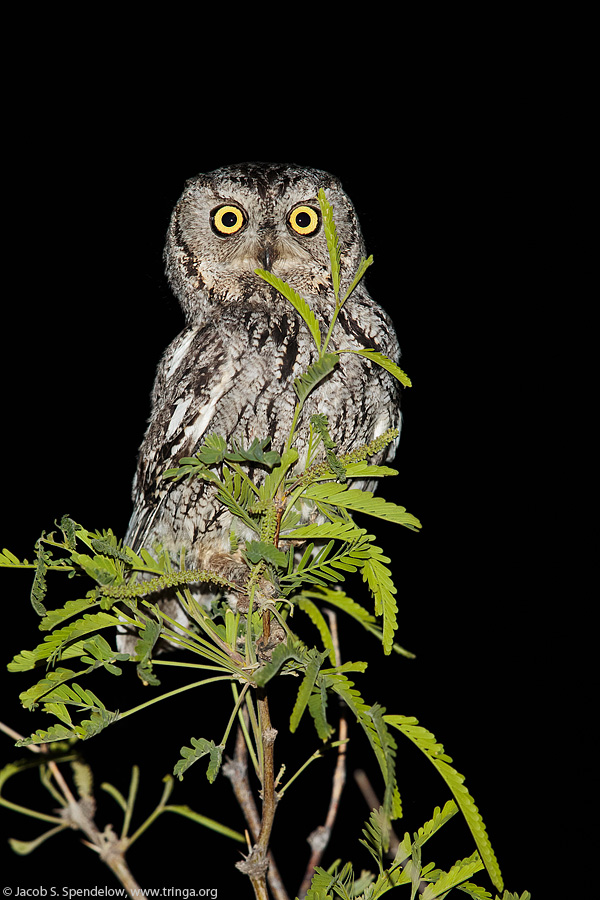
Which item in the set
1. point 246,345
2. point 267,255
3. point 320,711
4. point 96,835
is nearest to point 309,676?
point 320,711

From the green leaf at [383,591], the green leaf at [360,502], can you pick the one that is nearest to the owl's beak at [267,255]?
the green leaf at [360,502]

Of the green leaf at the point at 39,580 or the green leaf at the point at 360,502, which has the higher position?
the green leaf at the point at 360,502

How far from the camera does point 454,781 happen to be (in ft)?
2.80

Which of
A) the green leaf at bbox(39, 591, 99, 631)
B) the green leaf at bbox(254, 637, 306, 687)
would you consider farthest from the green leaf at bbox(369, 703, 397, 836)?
the green leaf at bbox(39, 591, 99, 631)

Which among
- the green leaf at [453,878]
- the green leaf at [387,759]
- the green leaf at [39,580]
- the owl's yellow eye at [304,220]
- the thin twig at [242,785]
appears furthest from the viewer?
the owl's yellow eye at [304,220]

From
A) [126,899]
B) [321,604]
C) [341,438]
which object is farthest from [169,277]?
[126,899]

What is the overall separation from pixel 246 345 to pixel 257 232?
0.29 metres

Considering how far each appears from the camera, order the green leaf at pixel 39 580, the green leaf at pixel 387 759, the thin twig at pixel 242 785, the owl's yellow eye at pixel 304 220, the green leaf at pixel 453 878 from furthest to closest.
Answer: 1. the owl's yellow eye at pixel 304 220
2. the thin twig at pixel 242 785
3. the green leaf at pixel 453 878
4. the green leaf at pixel 39 580
5. the green leaf at pixel 387 759

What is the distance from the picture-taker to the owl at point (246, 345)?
4.90ft

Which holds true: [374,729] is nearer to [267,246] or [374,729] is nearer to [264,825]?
[264,825]

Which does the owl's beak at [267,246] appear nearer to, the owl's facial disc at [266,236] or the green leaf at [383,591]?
the owl's facial disc at [266,236]

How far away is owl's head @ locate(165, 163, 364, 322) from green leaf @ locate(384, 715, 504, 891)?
104cm

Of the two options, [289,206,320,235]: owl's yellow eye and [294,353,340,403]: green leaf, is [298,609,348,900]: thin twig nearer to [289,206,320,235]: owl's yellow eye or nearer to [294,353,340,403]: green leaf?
[294,353,340,403]: green leaf

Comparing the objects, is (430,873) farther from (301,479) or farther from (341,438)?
(341,438)
